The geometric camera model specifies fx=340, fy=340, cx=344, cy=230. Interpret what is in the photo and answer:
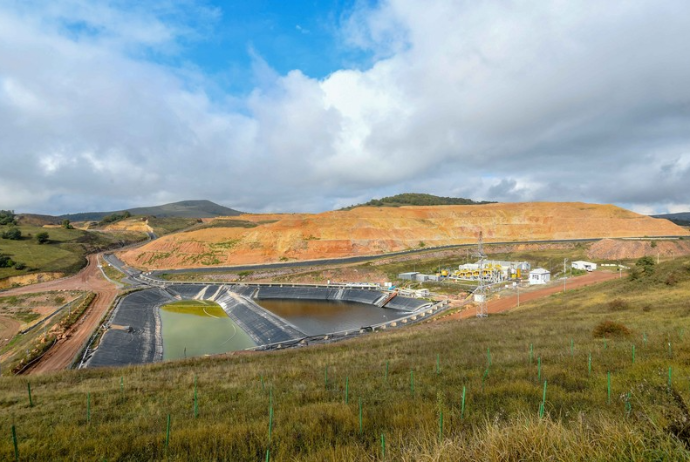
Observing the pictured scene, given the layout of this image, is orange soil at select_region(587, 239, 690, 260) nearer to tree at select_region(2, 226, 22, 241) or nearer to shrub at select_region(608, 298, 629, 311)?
shrub at select_region(608, 298, 629, 311)

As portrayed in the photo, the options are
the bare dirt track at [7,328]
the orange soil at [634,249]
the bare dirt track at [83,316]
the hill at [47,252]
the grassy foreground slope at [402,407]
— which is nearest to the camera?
the grassy foreground slope at [402,407]

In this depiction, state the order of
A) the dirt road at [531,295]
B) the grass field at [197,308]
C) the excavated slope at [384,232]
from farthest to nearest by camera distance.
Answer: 1. the excavated slope at [384,232]
2. the grass field at [197,308]
3. the dirt road at [531,295]

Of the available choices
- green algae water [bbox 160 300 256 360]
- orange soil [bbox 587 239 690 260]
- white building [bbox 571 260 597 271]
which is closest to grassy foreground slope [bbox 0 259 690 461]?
green algae water [bbox 160 300 256 360]

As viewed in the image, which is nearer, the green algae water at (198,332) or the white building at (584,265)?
the green algae water at (198,332)

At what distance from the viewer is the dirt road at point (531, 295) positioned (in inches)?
1677

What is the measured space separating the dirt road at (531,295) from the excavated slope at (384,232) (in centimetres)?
4907

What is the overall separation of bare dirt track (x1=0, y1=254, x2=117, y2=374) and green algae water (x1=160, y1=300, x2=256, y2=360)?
7685 millimetres

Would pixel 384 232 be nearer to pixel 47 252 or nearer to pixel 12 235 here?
pixel 47 252

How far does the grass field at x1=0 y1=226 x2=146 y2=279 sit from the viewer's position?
7854cm

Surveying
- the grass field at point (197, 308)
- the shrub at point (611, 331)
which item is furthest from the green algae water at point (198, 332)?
the shrub at point (611, 331)

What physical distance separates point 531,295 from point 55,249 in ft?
383

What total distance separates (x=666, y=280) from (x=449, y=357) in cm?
3324

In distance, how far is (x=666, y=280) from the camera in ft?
111

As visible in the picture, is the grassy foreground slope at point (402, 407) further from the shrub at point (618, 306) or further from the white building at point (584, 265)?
the white building at point (584, 265)
